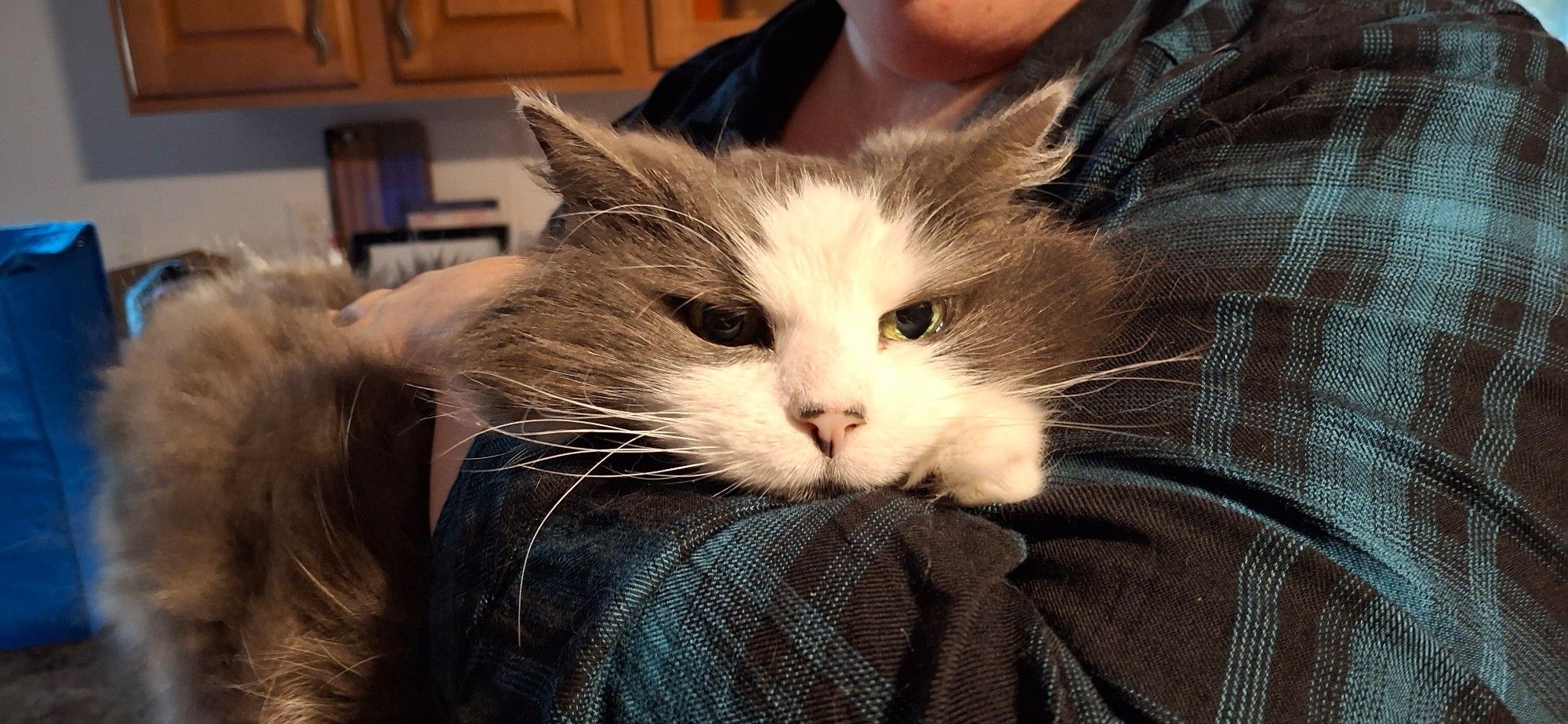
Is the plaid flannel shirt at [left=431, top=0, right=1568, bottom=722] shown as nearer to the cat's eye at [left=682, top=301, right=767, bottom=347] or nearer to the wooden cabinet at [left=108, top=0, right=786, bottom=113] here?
the cat's eye at [left=682, top=301, right=767, bottom=347]

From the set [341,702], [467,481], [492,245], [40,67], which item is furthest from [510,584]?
[40,67]

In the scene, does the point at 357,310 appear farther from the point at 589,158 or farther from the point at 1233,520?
the point at 1233,520

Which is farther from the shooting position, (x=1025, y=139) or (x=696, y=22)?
(x=696, y=22)

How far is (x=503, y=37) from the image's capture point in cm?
257

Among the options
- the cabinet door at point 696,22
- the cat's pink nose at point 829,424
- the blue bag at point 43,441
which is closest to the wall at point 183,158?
the cabinet door at point 696,22

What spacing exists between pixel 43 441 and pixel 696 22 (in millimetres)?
1883

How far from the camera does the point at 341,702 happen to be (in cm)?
74

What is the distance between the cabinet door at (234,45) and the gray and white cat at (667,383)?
2132mm

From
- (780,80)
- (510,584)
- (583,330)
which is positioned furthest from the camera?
(780,80)

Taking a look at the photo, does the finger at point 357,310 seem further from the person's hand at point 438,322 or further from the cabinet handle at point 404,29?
the cabinet handle at point 404,29

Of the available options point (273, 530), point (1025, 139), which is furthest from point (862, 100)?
point (273, 530)

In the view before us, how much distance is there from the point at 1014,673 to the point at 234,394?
2.60ft

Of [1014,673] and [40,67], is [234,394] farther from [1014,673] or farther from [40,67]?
[40,67]

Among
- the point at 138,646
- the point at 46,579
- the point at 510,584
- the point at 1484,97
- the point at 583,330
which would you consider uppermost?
the point at 1484,97
